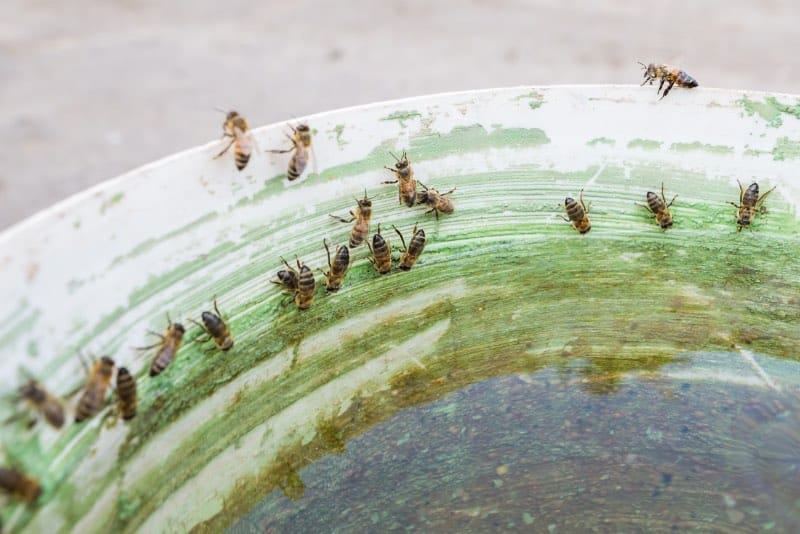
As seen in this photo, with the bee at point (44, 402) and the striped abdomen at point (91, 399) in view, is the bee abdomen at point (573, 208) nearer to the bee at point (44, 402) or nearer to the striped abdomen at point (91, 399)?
the striped abdomen at point (91, 399)

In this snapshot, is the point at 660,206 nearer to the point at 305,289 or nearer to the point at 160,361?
the point at 305,289

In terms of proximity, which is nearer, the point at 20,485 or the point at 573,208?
the point at 20,485

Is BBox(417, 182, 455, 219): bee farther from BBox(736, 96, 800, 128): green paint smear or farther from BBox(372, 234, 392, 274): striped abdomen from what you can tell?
BBox(736, 96, 800, 128): green paint smear

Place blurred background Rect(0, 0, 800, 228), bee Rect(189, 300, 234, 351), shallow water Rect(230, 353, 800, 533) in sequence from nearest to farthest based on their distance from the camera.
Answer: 1. bee Rect(189, 300, 234, 351)
2. shallow water Rect(230, 353, 800, 533)
3. blurred background Rect(0, 0, 800, 228)

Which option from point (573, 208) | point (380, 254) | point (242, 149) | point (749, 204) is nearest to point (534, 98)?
point (573, 208)

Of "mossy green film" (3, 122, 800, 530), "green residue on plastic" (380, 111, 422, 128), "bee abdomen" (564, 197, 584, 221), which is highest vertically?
"green residue on plastic" (380, 111, 422, 128)

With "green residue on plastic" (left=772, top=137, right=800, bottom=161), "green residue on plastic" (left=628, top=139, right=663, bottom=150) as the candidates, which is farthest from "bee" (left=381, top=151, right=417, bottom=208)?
"green residue on plastic" (left=772, top=137, right=800, bottom=161)

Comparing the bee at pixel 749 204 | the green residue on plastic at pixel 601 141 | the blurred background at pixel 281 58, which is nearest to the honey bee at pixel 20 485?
the green residue on plastic at pixel 601 141

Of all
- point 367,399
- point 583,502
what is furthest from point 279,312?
point 583,502
